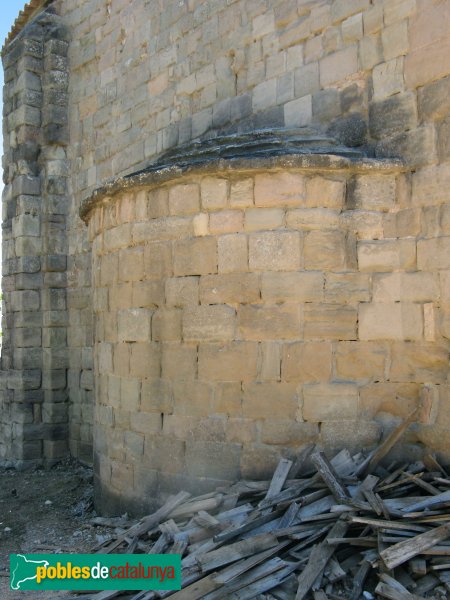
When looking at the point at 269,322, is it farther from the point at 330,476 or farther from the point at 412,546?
A: the point at 412,546

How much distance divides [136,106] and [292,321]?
4.44 metres

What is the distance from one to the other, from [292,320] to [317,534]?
1.52 metres

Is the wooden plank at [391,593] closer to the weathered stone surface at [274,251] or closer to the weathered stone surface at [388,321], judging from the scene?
the weathered stone surface at [388,321]

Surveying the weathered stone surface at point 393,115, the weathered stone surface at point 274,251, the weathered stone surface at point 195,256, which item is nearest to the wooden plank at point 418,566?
the weathered stone surface at point 274,251

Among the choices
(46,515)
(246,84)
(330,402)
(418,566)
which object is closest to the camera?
(418,566)

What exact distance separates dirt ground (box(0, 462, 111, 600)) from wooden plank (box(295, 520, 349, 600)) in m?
1.64

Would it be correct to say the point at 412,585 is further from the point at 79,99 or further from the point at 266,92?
the point at 79,99

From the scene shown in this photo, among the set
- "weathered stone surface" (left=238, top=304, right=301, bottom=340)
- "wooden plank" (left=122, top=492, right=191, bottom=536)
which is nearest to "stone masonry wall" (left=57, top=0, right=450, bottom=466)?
"weathered stone surface" (left=238, top=304, right=301, bottom=340)

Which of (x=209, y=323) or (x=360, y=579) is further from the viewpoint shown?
(x=209, y=323)

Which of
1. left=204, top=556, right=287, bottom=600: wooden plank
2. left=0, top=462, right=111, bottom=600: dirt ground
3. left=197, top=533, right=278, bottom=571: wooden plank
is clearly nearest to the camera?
left=204, top=556, right=287, bottom=600: wooden plank

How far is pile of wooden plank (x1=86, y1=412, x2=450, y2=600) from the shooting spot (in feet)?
11.4

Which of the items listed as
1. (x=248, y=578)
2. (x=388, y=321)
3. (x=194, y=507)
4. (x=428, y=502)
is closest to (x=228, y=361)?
(x=194, y=507)

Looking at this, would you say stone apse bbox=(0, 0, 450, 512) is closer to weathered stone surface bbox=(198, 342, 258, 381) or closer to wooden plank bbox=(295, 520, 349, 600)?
weathered stone surface bbox=(198, 342, 258, 381)

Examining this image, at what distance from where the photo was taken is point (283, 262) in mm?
4719
